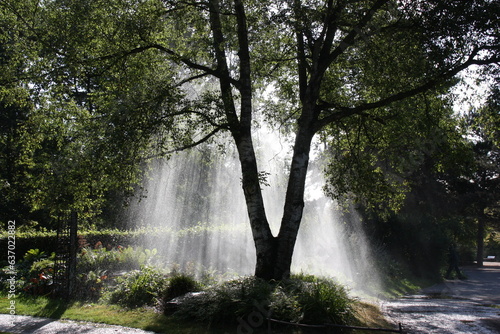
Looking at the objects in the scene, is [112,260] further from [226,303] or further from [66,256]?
[226,303]

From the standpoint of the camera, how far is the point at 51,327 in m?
7.37

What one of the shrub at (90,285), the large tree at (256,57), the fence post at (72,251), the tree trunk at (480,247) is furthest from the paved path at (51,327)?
the tree trunk at (480,247)

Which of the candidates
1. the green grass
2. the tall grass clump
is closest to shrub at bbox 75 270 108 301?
the green grass

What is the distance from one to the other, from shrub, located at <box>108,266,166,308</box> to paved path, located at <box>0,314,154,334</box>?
1.67 metres

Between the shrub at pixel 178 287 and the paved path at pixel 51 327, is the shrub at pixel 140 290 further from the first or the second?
the paved path at pixel 51 327

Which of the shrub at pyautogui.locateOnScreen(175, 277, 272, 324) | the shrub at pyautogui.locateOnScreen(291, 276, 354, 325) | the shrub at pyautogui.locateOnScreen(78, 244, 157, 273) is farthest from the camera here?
the shrub at pyautogui.locateOnScreen(78, 244, 157, 273)

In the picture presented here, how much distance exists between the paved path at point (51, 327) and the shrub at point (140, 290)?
1668 millimetres

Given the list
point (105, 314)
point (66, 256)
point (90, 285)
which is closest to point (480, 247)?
point (90, 285)

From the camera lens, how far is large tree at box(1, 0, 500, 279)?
8.96 meters

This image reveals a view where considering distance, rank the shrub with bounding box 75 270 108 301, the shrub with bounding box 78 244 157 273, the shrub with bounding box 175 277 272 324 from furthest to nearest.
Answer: the shrub with bounding box 78 244 157 273
the shrub with bounding box 75 270 108 301
the shrub with bounding box 175 277 272 324

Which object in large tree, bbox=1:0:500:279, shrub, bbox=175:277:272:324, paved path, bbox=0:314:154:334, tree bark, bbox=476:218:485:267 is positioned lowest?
paved path, bbox=0:314:154:334

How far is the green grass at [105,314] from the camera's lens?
7.09 metres

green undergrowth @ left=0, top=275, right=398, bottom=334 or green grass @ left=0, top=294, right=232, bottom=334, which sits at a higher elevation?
green undergrowth @ left=0, top=275, right=398, bottom=334

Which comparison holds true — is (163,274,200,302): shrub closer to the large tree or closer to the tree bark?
the large tree
